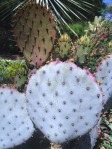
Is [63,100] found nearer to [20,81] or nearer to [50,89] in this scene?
[50,89]

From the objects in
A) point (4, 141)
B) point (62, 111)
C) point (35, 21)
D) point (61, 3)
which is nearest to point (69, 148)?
point (4, 141)

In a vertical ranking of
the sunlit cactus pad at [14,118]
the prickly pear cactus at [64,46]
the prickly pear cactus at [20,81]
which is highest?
the prickly pear cactus at [64,46]

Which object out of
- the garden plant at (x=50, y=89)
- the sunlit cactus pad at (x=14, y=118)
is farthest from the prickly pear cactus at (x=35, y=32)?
the sunlit cactus pad at (x=14, y=118)

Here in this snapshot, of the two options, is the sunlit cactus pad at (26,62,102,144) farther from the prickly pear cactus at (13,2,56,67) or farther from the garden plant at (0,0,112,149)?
the prickly pear cactus at (13,2,56,67)

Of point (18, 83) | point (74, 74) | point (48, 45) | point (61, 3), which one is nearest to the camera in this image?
point (74, 74)

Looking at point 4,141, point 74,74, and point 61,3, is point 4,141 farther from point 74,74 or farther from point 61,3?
point 61,3

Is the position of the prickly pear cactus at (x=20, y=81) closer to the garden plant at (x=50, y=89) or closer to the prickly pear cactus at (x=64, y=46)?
the garden plant at (x=50, y=89)
